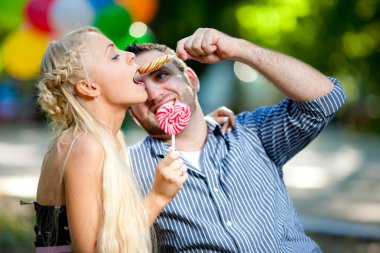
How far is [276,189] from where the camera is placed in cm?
373

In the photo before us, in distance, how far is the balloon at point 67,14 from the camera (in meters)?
7.15

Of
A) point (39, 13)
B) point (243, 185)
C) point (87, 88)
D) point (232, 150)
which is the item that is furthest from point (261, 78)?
point (87, 88)

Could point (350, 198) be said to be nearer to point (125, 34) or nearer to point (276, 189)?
point (125, 34)

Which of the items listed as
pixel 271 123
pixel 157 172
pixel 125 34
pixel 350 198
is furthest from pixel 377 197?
pixel 157 172

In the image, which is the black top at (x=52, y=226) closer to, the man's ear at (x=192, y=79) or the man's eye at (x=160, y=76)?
the man's eye at (x=160, y=76)

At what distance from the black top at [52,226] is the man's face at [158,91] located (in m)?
0.73

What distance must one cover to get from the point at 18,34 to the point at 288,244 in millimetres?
5086

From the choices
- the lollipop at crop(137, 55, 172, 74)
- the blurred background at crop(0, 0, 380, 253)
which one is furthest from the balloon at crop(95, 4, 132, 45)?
the lollipop at crop(137, 55, 172, 74)

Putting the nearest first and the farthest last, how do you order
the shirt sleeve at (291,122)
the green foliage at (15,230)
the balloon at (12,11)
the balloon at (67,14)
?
the shirt sleeve at (291,122)
the green foliage at (15,230)
the balloon at (67,14)
the balloon at (12,11)

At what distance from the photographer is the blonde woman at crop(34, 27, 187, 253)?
119 inches

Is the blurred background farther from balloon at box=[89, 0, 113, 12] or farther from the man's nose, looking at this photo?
the man's nose

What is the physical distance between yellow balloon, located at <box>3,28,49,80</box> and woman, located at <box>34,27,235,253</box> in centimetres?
431

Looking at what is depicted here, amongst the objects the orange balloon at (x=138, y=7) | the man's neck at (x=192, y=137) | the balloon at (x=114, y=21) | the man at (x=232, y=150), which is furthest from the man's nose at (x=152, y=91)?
the orange balloon at (x=138, y=7)

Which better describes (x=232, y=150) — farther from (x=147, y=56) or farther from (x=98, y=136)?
(x=98, y=136)
